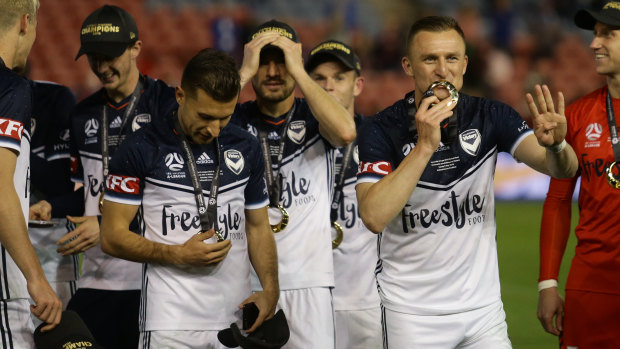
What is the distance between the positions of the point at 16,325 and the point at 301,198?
1832 millimetres

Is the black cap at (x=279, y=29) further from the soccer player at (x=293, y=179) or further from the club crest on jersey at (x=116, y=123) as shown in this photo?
the club crest on jersey at (x=116, y=123)

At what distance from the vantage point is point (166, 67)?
18016 millimetres

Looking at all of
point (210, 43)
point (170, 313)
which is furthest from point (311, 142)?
point (210, 43)

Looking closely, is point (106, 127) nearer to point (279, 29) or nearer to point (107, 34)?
point (107, 34)

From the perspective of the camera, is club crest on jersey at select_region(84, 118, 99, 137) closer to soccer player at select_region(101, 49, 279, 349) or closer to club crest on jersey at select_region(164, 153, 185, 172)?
soccer player at select_region(101, 49, 279, 349)

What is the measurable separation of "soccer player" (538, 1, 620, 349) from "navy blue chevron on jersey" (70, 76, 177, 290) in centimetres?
238

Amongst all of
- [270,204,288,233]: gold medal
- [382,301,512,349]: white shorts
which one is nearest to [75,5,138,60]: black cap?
[270,204,288,233]: gold medal

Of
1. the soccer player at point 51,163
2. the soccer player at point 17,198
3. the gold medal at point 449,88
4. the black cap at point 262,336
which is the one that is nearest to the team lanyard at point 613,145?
the gold medal at point 449,88

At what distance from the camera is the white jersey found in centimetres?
566

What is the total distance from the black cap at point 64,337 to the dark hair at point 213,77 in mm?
1210

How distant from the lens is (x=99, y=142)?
17.2 feet

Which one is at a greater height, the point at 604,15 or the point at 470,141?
the point at 604,15

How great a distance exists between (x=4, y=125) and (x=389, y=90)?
16456 mm

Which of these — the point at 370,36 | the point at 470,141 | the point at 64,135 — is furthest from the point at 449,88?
the point at 370,36
